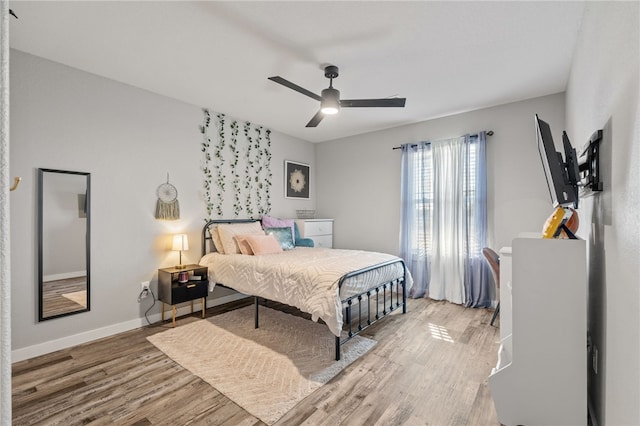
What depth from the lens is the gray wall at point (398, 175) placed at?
3.71m

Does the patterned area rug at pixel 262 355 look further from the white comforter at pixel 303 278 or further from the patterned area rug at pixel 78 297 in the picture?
the patterned area rug at pixel 78 297

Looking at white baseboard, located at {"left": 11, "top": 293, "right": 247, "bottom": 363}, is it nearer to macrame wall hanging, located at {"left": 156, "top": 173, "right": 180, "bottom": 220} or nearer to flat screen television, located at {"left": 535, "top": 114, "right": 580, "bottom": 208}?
macrame wall hanging, located at {"left": 156, "top": 173, "right": 180, "bottom": 220}

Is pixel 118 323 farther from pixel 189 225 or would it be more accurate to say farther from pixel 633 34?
pixel 633 34

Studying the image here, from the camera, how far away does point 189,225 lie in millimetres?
3961

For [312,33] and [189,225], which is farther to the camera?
[189,225]

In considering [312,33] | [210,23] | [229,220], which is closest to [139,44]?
[210,23]

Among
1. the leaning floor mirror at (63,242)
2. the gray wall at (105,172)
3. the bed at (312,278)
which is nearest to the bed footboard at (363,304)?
the bed at (312,278)

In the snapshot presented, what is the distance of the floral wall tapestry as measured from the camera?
4180mm

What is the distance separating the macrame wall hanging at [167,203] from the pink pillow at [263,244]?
97 cm

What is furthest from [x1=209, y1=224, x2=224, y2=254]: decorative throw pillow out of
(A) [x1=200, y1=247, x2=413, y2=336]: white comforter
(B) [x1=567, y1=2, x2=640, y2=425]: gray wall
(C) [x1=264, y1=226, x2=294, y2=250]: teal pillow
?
(B) [x1=567, y1=2, x2=640, y2=425]: gray wall

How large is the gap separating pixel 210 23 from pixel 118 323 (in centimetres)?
317

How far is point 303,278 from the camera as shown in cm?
281

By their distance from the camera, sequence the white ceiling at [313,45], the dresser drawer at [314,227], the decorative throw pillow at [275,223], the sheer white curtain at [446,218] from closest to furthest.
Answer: the white ceiling at [313,45], the sheer white curtain at [446,218], the decorative throw pillow at [275,223], the dresser drawer at [314,227]

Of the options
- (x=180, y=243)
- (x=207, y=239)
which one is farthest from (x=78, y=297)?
(x=207, y=239)
